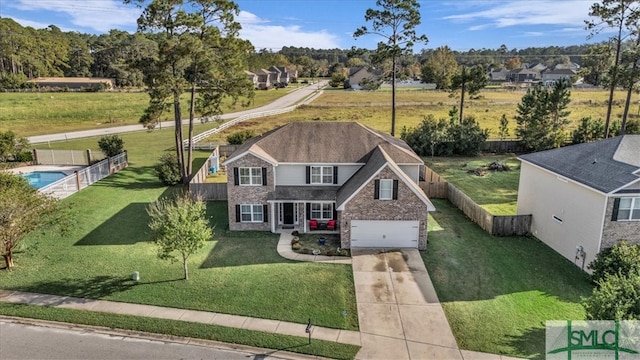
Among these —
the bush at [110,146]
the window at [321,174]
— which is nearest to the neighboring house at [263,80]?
the bush at [110,146]

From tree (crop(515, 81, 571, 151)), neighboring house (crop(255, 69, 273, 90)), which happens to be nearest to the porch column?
tree (crop(515, 81, 571, 151))

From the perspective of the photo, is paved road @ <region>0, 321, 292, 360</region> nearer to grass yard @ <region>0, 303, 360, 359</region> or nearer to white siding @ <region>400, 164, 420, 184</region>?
grass yard @ <region>0, 303, 360, 359</region>

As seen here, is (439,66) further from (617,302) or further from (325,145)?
(617,302)

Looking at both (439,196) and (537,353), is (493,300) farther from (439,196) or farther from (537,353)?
(439,196)

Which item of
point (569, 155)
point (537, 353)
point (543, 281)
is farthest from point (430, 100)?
point (537, 353)

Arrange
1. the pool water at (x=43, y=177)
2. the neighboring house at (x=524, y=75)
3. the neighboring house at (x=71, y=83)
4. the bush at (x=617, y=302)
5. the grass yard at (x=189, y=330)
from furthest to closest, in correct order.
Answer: the neighboring house at (x=524, y=75)
the neighboring house at (x=71, y=83)
the pool water at (x=43, y=177)
the grass yard at (x=189, y=330)
the bush at (x=617, y=302)

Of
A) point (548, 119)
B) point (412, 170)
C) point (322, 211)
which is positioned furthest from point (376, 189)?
point (548, 119)

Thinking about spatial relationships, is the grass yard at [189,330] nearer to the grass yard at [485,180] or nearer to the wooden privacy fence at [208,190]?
the wooden privacy fence at [208,190]
